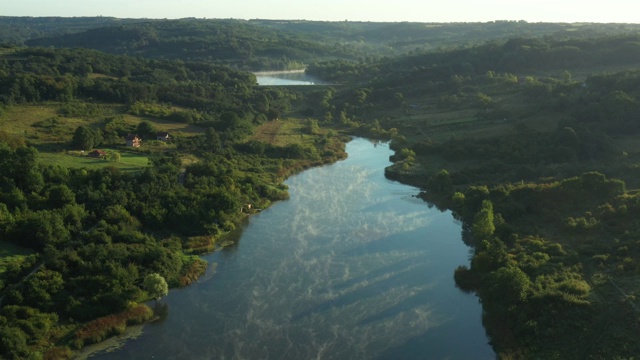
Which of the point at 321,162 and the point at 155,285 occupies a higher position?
the point at 155,285

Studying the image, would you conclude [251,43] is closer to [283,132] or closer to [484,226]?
[283,132]

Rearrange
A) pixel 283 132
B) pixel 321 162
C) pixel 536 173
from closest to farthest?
pixel 536 173 < pixel 321 162 < pixel 283 132

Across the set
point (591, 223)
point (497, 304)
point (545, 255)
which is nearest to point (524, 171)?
point (591, 223)

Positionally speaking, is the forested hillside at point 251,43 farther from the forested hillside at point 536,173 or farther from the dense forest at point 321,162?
the dense forest at point 321,162

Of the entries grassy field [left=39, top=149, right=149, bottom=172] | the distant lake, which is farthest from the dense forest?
the distant lake

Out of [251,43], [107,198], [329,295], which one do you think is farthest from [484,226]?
[251,43]
